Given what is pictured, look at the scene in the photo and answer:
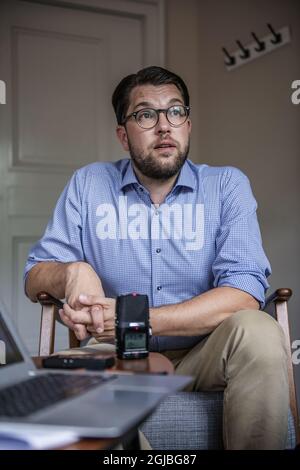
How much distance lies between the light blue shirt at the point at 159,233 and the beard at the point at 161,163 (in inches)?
1.4

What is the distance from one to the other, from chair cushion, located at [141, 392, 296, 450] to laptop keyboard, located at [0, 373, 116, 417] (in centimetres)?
54

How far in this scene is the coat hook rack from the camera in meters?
2.28

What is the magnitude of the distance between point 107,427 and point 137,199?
115cm

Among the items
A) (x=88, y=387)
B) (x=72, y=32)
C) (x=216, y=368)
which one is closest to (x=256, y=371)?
(x=216, y=368)

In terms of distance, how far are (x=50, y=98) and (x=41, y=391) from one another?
240 cm

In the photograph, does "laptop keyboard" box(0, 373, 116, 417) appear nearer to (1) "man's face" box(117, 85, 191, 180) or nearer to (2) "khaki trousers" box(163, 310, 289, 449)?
(2) "khaki trousers" box(163, 310, 289, 449)

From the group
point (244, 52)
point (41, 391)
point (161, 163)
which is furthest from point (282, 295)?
point (244, 52)

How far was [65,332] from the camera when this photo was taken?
2.98 metres

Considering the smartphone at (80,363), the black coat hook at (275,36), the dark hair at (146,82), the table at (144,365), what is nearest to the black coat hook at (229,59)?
the black coat hook at (275,36)

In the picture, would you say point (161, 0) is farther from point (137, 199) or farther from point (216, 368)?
point (216, 368)

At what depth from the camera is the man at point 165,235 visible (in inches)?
51.7

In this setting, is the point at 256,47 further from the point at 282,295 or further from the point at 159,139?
the point at 282,295

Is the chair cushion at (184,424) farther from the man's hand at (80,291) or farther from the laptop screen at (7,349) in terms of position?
the laptop screen at (7,349)
